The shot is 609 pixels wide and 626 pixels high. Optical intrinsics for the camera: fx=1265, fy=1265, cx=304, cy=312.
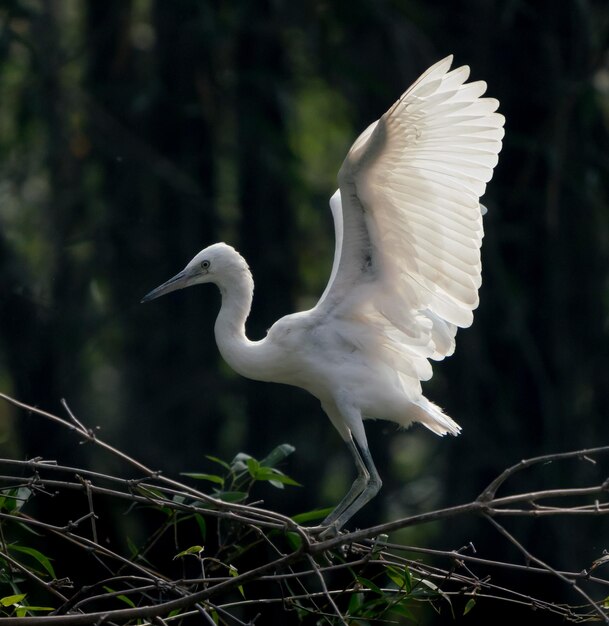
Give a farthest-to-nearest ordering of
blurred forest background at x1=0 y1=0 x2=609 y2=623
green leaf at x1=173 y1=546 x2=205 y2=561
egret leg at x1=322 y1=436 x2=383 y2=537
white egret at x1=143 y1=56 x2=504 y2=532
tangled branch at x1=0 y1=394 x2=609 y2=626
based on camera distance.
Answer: blurred forest background at x1=0 y1=0 x2=609 y2=623 → egret leg at x1=322 y1=436 x2=383 y2=537 → white egret at x1=143 y1=56 x2=504 y2=532 → green leaf at x1=173 y1=546 x2=205 y2=561 → tangled branch at x1=0 y1=394 x2=609 y2=626

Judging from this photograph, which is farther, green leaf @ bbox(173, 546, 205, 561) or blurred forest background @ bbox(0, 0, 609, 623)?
blurred forest background @ bbox(0, 0, 609, 623)

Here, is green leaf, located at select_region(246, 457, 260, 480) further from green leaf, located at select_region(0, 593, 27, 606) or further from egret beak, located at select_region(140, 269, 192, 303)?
egret beak, located at select_region(140, 269, 192, 303)

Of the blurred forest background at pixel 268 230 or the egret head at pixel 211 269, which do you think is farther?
the blurred forest background at pixel 268 230

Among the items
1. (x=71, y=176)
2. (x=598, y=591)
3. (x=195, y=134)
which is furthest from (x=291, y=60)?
(x=598, y=591)

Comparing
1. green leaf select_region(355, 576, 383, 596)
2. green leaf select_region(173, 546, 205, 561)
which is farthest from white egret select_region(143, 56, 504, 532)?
green leaf select_region(173, 546, 205, 561)

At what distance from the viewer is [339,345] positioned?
124 inches

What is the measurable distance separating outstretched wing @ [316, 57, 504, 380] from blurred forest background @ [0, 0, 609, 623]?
2476 mm

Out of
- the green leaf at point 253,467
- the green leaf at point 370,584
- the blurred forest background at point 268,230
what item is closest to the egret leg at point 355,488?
the green leaf at point 253,467

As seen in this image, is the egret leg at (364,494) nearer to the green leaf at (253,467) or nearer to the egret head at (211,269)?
the green leaf at (253,467)

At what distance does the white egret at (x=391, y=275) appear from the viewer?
278 cm

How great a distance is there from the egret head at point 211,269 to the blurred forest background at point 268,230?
2.48 meters

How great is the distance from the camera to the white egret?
2.78 metres

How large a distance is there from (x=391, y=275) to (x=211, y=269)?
46cm

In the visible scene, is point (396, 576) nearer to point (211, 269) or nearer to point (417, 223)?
point (417, 223)
